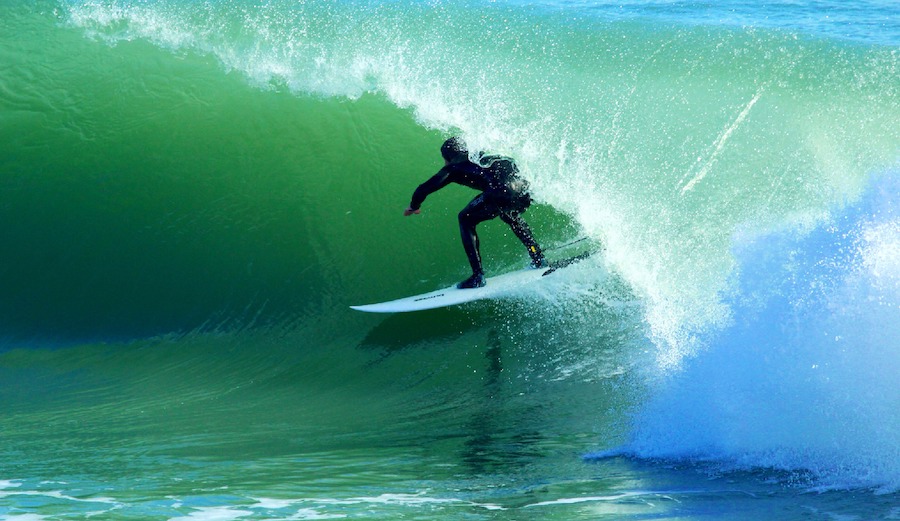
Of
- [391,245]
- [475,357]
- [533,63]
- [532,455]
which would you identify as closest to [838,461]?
[532,455]

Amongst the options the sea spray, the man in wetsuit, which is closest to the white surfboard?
the man in wetsuit

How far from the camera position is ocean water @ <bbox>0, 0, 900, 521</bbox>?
4.86m

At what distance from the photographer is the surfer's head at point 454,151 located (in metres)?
6.82

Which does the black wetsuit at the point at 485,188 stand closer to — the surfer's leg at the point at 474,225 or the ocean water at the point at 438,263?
the surfer's leg at the point at 474,225

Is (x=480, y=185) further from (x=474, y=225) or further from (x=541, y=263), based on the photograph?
(x=541, y=263)

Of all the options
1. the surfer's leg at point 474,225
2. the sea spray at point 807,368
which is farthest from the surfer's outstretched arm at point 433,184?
the sea spray at point 807,368

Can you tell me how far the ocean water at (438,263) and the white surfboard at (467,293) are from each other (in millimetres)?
126

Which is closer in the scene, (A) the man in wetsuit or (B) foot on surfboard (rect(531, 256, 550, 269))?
(A) the man in wetsuit

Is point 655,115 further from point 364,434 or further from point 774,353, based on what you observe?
point 364,434

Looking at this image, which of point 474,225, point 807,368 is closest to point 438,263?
point 474,225

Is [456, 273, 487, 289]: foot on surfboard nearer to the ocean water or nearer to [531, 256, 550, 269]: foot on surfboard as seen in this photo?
the ocean water

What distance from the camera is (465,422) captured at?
575cm

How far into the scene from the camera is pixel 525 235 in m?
7.07

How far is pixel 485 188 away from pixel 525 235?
0.53 meters
